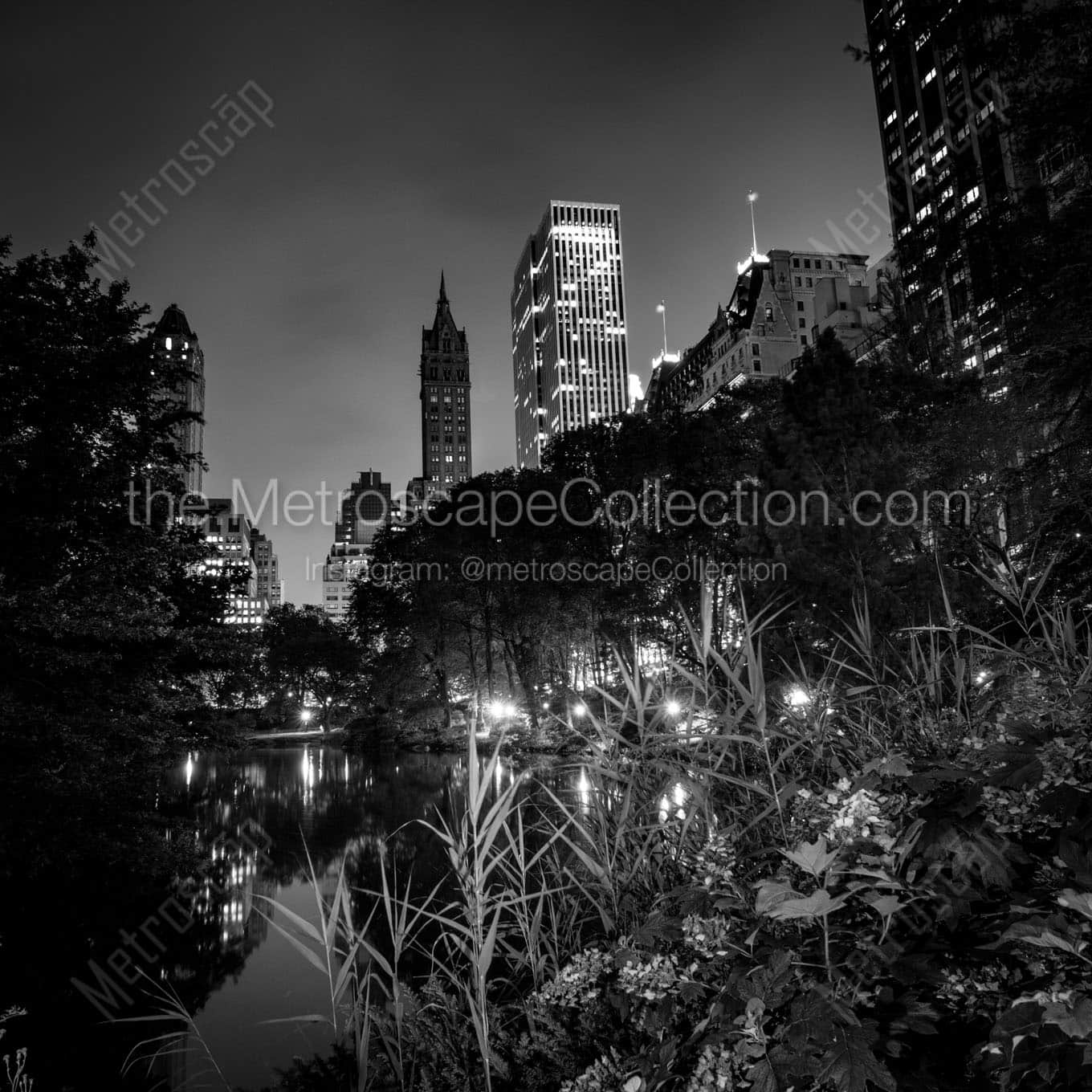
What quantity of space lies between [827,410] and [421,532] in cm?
2275

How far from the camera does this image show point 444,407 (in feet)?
590

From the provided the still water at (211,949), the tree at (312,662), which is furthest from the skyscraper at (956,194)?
the tree at (312,662)

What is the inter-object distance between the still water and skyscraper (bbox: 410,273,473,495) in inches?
6353

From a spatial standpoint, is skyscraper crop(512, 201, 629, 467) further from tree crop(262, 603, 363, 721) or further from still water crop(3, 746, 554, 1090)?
still water crop(3, 746, 554, 1090)

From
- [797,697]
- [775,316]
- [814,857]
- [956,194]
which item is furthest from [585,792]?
[775,316]

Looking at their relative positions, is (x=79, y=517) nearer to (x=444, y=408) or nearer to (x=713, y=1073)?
(x=713, y=1073)

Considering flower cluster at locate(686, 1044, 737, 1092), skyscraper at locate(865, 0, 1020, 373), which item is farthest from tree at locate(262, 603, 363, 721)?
flower cluster at locate(686, 1044, 737, 1092)

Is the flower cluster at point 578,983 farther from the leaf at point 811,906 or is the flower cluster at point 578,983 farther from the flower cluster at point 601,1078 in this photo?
the leaf at point 811,906

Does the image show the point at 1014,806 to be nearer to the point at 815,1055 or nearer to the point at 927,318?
the point at 815,1055

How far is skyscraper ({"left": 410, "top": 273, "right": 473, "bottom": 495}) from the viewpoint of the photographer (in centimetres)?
17712

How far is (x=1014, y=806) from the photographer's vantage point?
2082 millimetres

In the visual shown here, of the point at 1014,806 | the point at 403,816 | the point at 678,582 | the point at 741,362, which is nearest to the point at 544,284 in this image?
the point at 741,362

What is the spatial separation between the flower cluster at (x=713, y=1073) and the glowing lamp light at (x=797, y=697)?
1977 mm

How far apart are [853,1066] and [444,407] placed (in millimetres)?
183955
